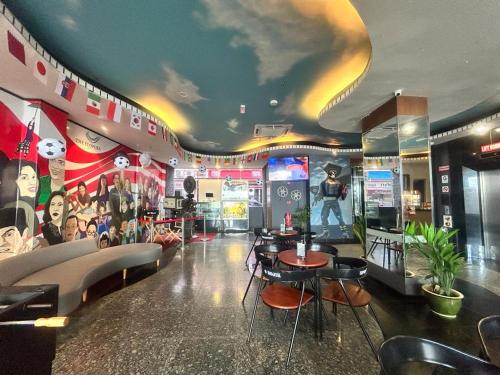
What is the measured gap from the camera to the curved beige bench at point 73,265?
2.42m

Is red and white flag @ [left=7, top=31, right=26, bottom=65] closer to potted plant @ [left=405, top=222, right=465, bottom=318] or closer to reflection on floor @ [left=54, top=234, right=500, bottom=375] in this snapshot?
reflection on floor @ [left=54, top=234, right=500, bottom=375]

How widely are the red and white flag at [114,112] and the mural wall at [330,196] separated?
561cm

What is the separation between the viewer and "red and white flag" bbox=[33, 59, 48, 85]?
2.40m

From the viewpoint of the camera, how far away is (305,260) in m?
2.59

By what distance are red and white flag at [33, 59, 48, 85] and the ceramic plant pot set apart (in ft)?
17.7

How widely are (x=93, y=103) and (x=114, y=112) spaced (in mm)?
339

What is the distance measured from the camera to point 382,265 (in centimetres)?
362

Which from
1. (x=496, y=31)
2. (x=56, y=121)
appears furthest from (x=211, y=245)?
(x=496, y=31)

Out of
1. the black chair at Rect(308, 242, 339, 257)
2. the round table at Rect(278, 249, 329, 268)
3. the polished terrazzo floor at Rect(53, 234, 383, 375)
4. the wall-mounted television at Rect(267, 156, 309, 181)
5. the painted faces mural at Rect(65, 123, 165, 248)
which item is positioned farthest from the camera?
the wall-mounted television at Rect(267, 156, 309, 181)

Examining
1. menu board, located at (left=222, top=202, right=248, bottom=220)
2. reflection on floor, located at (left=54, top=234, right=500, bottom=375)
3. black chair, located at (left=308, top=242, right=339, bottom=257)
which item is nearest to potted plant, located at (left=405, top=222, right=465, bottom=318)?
reflection on floor, located at (left=54, top=234, right=500, bottom=375)

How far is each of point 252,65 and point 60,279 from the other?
359 centimetres

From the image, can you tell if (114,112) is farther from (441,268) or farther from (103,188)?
(441,268)

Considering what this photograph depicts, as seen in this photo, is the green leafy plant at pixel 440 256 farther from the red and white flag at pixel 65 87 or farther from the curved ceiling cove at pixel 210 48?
the red and white flag at pixel 65 87

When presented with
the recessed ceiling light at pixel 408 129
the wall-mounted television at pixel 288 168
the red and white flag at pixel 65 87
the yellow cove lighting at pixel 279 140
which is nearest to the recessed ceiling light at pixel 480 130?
the recessed ceiling light at pixel 408 129
